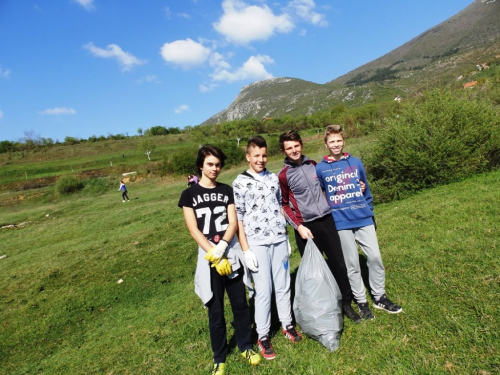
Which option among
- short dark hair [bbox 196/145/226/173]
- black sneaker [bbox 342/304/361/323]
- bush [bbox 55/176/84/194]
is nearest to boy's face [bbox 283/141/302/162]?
short dark hair [bbox 196/145/226/173]

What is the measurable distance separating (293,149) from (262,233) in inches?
38.4

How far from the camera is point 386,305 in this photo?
309cm

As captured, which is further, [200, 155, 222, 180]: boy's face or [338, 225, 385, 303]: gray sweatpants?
[338, 225, 385, 303]: gray sweatpants

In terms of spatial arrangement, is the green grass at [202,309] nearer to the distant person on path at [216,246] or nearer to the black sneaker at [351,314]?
the black sneaker at [351,314]

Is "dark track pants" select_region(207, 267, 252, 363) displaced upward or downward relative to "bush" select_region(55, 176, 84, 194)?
downward

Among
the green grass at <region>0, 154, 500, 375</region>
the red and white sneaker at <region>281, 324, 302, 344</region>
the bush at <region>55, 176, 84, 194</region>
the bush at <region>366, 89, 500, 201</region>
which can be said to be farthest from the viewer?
the bush at <region>55, 176, 84, 194</region>

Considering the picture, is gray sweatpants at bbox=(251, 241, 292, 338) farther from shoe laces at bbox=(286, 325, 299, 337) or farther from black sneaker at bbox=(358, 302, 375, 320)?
black sneaker at bbox=(358, 302, 375, 320)

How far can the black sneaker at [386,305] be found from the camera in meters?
3.01

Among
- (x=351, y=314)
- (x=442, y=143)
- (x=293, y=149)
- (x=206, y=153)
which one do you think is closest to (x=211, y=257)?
(x=206, y=153)

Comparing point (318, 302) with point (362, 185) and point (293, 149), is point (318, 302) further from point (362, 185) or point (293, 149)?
point (293, 149)

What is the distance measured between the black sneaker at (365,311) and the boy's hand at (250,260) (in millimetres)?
1350

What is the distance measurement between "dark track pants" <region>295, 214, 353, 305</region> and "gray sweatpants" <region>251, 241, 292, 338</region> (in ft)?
1.00

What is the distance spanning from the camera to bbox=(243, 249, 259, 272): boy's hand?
8.96ft

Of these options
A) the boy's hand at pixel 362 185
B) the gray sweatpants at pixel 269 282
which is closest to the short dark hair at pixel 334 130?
the boy's hand at pixel 362 185
